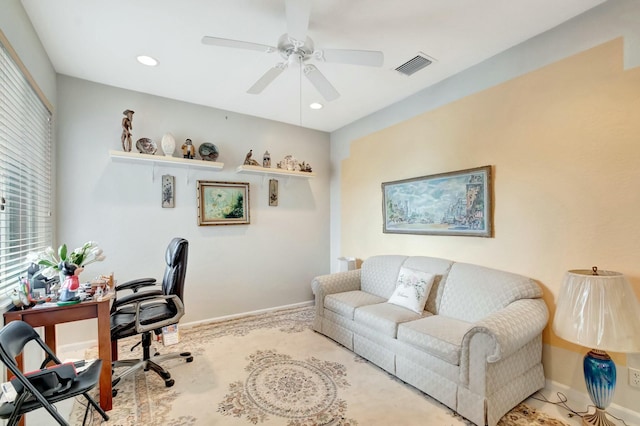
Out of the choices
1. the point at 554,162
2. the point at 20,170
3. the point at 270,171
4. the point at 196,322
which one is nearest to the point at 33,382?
the point at 20,170

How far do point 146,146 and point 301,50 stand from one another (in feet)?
7.22

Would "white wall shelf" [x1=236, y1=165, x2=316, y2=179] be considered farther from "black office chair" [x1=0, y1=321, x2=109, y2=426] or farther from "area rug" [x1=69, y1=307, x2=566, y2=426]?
"black office chair" [x1=0, y1=321, x2=109, y2=426]

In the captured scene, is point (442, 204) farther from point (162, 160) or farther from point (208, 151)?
point (162, 160)

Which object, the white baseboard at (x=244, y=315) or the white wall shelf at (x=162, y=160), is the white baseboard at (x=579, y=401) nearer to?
the white baseboard at (x=244, y=315)

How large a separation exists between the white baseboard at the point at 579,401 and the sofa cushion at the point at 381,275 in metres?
1.44

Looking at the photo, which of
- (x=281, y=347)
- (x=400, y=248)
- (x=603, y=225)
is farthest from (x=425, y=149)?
(x=281, y=347)

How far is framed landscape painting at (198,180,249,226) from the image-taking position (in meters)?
3.69

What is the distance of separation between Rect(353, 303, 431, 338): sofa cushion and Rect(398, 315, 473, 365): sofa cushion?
79 millimetres

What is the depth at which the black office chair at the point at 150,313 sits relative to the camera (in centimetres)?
225

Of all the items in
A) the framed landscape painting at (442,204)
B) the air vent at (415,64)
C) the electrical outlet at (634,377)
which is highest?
the air vent at (415,64)

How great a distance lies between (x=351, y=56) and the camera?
1.98 meters

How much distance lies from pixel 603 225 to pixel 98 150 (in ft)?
14.9

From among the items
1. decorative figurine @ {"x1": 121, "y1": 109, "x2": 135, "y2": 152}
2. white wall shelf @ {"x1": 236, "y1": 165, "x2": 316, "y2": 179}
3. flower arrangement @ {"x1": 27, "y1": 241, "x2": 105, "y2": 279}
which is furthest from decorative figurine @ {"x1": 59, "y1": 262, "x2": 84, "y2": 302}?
white wall shelf @ {"x1": 236, "y1": 165, "x2": 316, "y2": 179}

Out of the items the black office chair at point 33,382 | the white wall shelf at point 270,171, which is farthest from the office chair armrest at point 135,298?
the white wall shelf at point 270,171
